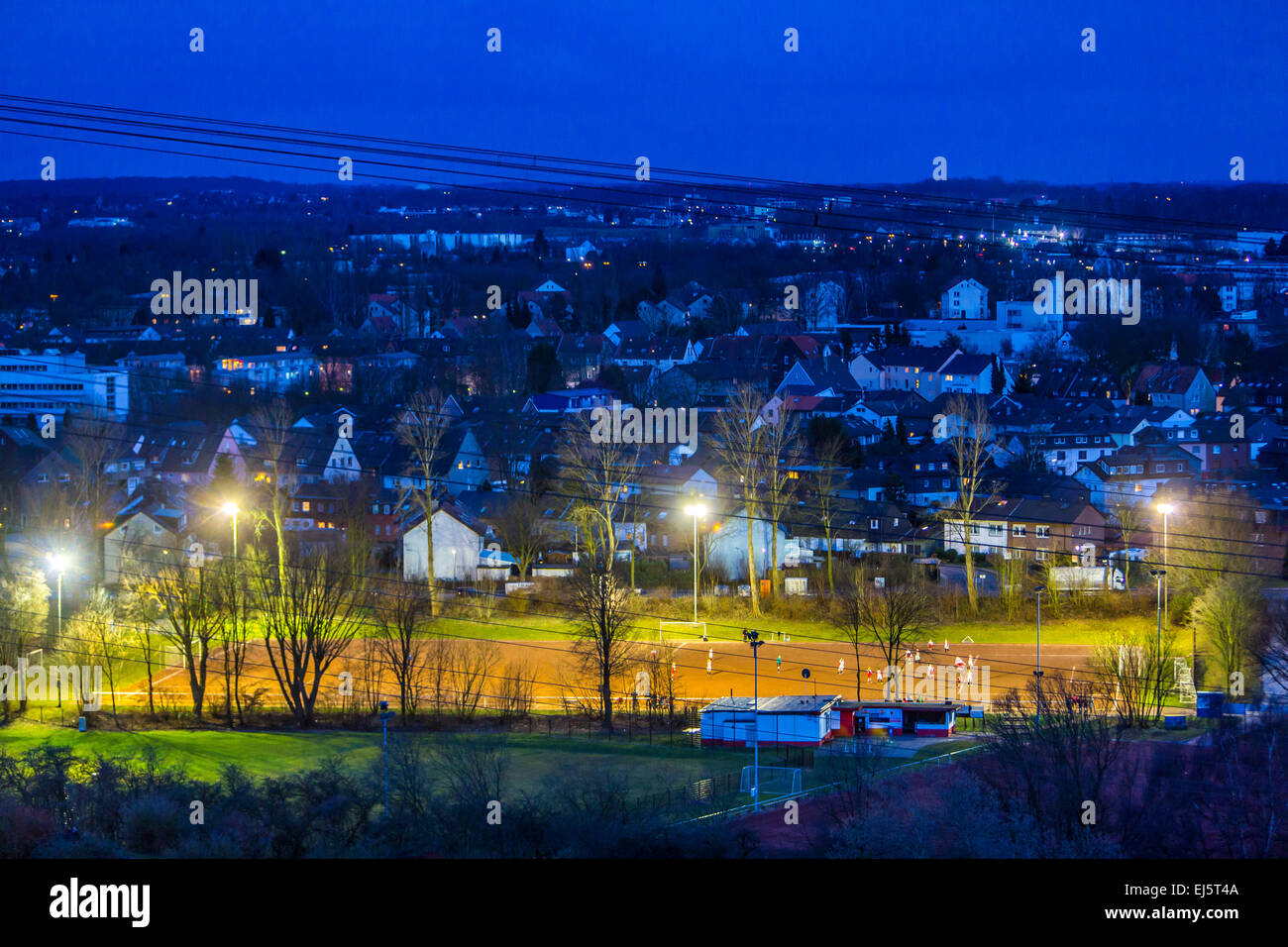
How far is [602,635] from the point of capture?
1123 cm

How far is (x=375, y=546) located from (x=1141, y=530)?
340 inches

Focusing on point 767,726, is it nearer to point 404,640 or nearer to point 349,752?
point 349,752

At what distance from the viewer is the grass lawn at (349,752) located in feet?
28.8

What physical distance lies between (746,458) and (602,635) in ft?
17.3

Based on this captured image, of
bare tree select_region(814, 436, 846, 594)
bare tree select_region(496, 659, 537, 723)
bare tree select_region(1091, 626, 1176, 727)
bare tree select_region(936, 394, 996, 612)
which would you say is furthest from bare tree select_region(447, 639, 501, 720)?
bare tree select_region(1091, 626, 1176, 727)

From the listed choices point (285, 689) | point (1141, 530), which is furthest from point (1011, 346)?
point (285, 689)

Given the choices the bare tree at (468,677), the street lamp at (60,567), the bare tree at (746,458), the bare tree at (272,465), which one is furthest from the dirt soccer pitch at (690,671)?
the bare tree at (272,465)

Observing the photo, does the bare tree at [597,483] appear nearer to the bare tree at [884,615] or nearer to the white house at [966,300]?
the bare tree at [884,615]

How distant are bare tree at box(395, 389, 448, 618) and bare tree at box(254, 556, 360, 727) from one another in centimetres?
131

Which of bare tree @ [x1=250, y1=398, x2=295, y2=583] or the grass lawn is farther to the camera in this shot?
bare tree @ [x1=250, y1=398, x2=295, y2=583]

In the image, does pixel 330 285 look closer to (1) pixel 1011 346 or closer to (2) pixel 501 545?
(1) pixel 1011 346

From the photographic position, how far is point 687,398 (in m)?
25.4

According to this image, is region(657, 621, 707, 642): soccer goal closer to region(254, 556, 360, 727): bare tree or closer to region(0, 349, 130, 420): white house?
region(254, 556, 360, 727): bare tree

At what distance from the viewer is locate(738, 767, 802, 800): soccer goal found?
829 cm
